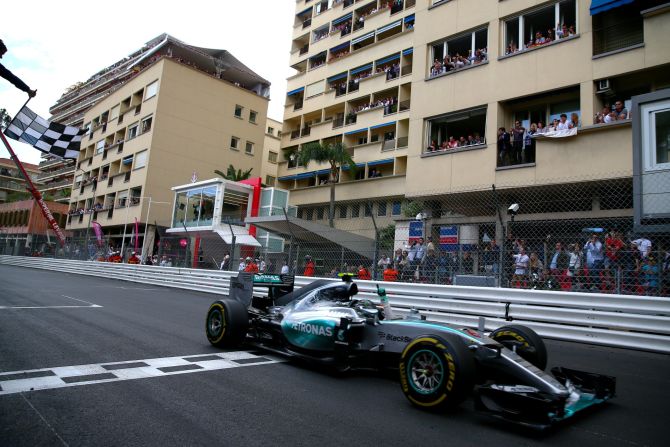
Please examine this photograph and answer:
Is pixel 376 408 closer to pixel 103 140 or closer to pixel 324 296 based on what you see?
pixel 324 296

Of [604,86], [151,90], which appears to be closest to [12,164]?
[151,90]

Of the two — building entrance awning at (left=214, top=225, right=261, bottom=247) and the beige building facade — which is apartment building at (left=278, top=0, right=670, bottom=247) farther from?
the beige building facade

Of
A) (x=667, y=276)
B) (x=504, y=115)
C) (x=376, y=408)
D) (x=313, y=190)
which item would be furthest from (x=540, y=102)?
(x=313, y=190)

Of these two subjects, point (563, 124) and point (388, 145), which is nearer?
point (563, 124)

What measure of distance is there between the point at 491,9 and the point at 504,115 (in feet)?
14.3

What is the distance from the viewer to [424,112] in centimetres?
1870

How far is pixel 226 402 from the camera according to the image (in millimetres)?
3908

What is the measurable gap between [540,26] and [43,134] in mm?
27970

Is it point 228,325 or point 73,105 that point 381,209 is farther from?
point 73,105

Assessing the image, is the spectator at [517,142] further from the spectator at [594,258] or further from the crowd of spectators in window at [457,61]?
the spectator at [594,258]

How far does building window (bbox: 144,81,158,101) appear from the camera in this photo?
1484 inches

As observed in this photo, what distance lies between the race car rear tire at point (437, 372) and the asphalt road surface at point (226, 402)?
0.15 metres

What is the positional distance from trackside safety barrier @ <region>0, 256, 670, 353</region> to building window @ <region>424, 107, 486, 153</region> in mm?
9287

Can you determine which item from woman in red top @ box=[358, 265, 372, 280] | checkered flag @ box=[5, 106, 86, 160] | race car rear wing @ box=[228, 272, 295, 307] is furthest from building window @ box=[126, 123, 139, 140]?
race car rear wing @ box=[228, 272, 295, 307]
